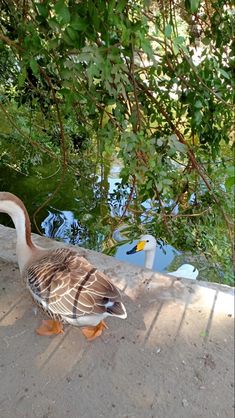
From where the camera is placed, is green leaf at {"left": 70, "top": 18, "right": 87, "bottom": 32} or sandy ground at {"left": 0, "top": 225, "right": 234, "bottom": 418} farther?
sandy ground at {"left": 0, "top": 225, "right": 234, "bottom": 418}

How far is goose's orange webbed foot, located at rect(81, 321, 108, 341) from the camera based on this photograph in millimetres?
2426

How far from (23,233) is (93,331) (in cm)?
71

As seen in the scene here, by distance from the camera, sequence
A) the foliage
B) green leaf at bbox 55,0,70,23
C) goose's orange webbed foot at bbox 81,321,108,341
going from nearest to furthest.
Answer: green leaf at bbox 55,0,70,23 < the foliage < goose's orange webbed foot at bbox 81,321,108,341

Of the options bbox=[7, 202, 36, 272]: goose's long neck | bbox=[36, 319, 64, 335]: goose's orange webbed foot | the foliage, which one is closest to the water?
the foliage

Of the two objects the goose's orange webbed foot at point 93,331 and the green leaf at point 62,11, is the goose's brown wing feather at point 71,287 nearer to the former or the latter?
the goose's orange webbed foot at point 93,331

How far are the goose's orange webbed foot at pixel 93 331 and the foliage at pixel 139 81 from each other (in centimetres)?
86

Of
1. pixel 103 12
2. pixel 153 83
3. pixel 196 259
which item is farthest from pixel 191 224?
pixel 103 12

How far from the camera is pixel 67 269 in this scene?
92.9 inches

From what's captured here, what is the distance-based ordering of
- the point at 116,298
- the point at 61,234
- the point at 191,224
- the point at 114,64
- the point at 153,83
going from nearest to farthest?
the point at 114,64, the point at 116,298, the point at 153,83, the point at 191,224, the point at 61,234

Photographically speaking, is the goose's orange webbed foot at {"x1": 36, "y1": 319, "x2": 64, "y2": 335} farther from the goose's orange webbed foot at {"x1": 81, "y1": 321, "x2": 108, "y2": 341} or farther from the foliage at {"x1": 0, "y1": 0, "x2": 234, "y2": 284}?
the foliage at {"x1": 0, "y1": 0, "x2": 234, "y2": 284}

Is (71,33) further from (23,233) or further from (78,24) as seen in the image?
(23,233)

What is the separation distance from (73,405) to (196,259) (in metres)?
2.51

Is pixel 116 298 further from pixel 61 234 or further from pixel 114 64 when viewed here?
pixel 61 234

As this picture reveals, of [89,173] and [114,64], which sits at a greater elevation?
[114,64]
